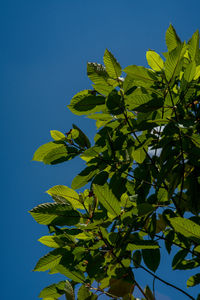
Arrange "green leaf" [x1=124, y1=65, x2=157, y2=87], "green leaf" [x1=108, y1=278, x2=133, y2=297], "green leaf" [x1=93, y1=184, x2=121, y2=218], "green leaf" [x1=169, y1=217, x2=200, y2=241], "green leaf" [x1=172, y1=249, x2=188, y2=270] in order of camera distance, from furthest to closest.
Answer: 1. "green leaf" [x1=108, y1=278, x2=133, y2=297]
2. "green leaf" [x1=172, y1=249, x2=188, y2=270]
3. "green leaf" [x1=124, y1=65, x2=157, y2=87]
4. "green leaf" [x1=93, y1=184, x2=121, y2=218]
5. "green leaf" [x1=169, y1=217, x2=200, y2=241]

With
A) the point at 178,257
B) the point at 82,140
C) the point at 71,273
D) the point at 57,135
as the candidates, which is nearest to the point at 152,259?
the point at 178,257

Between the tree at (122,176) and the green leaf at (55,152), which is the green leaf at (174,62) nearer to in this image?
the tree at (122,176)

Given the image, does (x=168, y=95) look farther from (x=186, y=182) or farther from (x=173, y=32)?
(x=186, y=182)

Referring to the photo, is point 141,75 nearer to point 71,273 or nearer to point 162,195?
point 162,195

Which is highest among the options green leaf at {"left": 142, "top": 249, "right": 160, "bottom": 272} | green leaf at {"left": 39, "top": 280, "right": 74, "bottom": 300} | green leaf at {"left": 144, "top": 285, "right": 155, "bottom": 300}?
green leaf at {"left": 39, "top": 280, "right": 74, "bottom": 300}

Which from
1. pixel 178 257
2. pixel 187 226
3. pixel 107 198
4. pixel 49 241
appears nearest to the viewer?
pixel 187 226

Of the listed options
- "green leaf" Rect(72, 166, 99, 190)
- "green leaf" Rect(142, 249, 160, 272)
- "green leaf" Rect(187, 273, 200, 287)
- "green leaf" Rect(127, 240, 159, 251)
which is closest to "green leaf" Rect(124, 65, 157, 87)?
"green leaf" Rect(72, 166, 99, 190)

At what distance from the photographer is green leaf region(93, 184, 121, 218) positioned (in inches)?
45.6

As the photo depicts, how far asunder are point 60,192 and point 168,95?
0.67m

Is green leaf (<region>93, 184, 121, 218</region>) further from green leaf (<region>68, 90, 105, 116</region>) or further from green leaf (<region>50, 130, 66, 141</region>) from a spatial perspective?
green leaf (<region>50, 130, 66, 141</region>)

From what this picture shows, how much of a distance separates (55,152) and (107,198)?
1.53 feet

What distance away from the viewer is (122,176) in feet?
4.98

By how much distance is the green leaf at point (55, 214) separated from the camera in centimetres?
122

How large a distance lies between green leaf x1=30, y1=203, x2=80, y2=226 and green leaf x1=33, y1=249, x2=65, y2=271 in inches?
7.1
